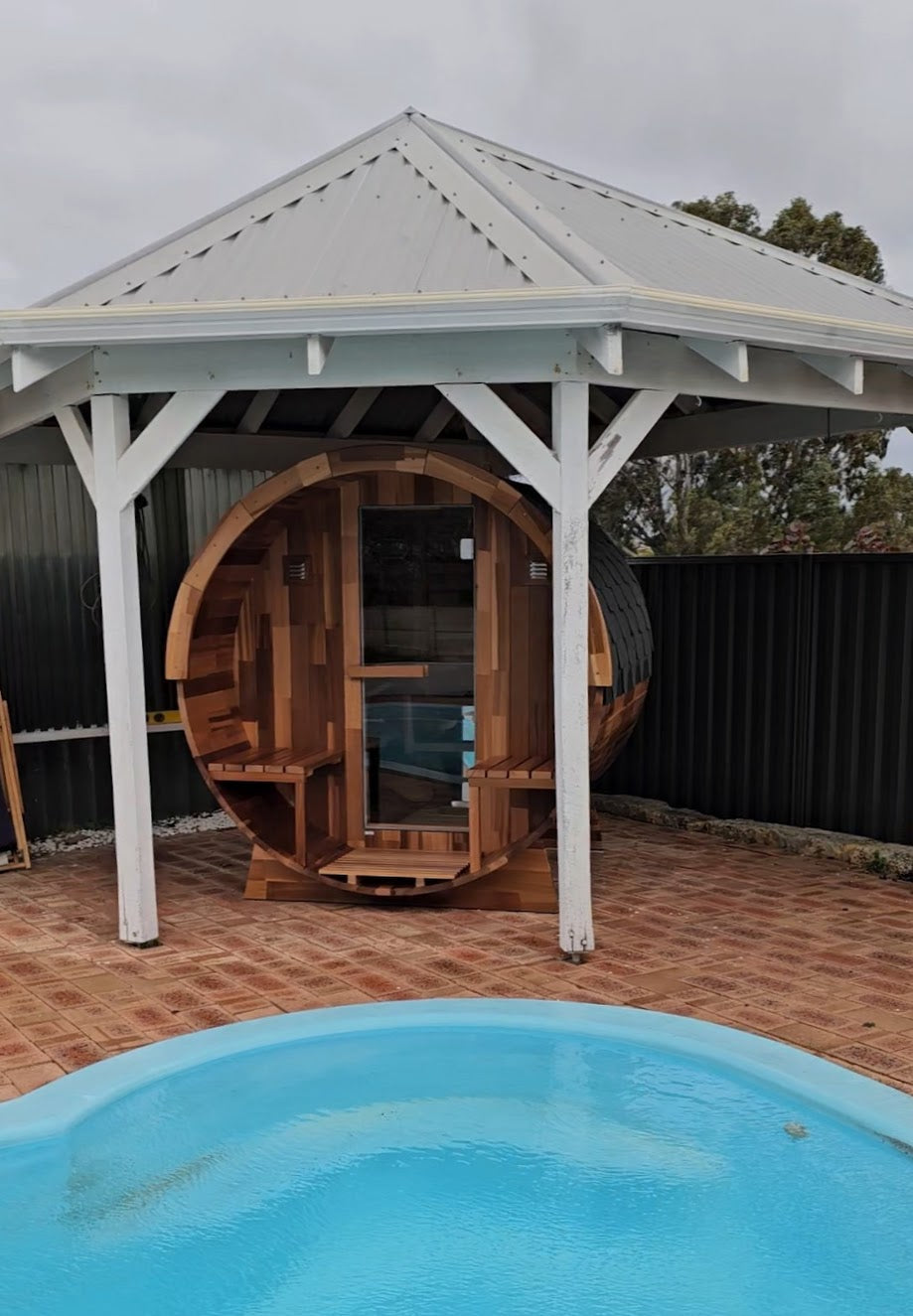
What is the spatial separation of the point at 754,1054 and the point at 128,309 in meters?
4.02

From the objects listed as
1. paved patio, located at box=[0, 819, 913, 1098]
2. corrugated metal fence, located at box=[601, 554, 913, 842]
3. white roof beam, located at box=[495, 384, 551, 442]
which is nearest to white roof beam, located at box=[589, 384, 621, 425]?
white roof beam, located at box=[495, 384, 551, 442]

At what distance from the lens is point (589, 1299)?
3.14 meters

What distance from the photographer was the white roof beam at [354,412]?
26.0 ft

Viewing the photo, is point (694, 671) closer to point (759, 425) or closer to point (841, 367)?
point (759, 425)

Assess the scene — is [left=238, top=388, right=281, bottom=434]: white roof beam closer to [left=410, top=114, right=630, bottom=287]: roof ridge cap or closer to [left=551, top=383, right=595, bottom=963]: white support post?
[left=410, top=114, right=630, bottom=287]: roof ridge cap

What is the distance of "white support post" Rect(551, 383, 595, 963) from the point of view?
16.6 feet

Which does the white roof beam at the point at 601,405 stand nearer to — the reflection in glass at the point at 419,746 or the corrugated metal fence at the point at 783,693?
the corrugated metal fence at the point at 783,693

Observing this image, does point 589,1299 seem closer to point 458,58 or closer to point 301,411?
point 301,411

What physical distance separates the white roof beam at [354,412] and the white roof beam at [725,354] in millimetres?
3261

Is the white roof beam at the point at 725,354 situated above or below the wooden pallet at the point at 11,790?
above

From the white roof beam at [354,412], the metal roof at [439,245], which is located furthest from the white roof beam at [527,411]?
the metal roof at [439,245]

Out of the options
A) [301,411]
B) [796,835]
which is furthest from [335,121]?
[796,835]

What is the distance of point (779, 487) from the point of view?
2155 cm

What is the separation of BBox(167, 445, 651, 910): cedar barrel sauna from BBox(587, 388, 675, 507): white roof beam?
3.06 ft
